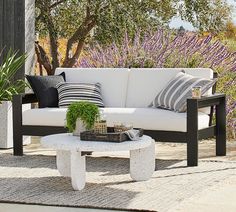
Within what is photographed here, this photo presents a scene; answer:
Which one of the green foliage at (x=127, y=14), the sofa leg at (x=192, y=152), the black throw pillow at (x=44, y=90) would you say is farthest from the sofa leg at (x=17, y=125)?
the green foliage at (x=127, y=14)

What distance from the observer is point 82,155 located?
4.62m

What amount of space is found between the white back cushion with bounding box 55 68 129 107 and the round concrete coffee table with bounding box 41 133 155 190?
1.51 metres

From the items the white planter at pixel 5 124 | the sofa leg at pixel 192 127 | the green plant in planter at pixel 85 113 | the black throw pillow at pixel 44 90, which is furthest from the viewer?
the white planter at pixel 5 124

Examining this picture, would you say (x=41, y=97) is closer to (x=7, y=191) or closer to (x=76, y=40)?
(x=7, y=191)

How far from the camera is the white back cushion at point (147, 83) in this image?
626 centimetres

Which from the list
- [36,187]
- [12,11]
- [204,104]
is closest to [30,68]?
[12,11]

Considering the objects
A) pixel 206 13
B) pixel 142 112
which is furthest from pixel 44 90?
pixel 206 13

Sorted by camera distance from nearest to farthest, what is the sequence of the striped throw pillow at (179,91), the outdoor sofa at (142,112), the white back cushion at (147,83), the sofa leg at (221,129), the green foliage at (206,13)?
the outdoor sofa at (142,112), the striped throw pillow at (179,91), the sofa leg at (221,129), the white back cushion at (147,83), the green foliage at (206,13)

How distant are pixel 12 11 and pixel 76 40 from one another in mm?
3444

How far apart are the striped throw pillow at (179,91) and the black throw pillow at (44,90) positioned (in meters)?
0.96

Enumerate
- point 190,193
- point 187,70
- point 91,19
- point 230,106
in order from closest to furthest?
1. point 190,193
2. point 187,70
3. point 230,106
4. point 91,19

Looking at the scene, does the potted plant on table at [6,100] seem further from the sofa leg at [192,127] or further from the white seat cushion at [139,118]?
the sofa leg at [192,127]

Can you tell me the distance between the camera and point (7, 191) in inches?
180

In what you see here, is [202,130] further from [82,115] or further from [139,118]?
[82,115]
